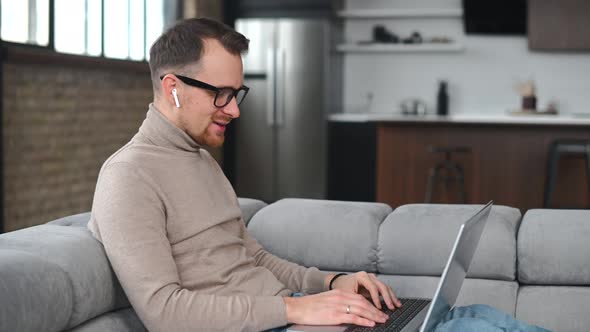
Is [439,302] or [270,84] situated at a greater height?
[270,84]

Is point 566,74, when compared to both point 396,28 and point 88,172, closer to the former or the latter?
point 396,28

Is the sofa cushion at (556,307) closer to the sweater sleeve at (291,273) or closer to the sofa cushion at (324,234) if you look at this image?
the sofa cushion at (324,234)

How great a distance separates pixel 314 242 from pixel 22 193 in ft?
10.1

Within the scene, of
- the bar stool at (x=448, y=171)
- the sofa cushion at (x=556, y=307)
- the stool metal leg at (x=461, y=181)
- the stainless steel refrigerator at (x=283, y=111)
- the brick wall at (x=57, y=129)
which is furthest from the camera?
the stainless steel refrigerator at (x=283, y=111)

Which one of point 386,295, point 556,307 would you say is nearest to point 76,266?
point 386,295

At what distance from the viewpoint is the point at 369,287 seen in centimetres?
195

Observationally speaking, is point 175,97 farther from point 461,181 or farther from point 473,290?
point 461,181

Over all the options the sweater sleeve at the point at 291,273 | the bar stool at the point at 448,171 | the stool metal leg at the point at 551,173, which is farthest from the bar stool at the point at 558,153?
the sweater sleeve at the point at 291,273

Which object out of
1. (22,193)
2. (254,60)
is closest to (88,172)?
(22,193)

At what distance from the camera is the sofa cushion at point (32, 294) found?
1451 millimetres

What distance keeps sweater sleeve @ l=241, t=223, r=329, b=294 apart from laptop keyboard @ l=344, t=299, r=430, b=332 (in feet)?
0.72

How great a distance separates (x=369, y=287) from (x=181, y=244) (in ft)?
Result: 1.46

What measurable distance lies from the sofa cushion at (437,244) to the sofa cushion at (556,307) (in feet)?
0.29

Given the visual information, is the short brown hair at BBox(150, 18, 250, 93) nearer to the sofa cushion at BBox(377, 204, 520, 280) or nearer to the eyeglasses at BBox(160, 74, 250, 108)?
the eyeglasses at BBox(160, 74, 250, 108)
